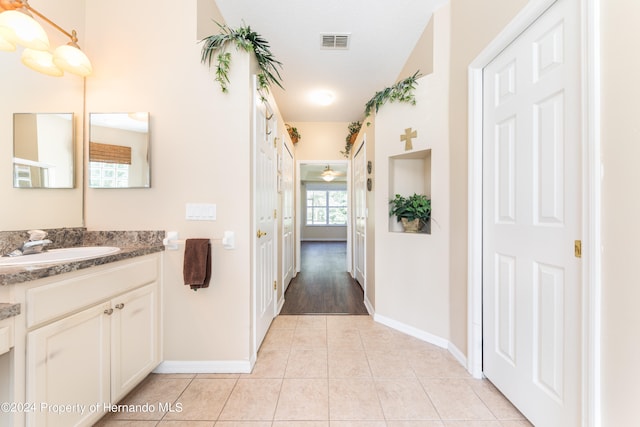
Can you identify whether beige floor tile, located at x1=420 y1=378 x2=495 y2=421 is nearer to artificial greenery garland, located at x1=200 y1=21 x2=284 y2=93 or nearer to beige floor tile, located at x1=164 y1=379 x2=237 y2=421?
beige floor tile, located at x1=164 y1=379 x2=237 y2=421

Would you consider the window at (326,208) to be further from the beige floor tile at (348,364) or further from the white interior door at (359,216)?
the beige floor tile at (348,364)

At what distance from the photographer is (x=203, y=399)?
60.9 inches

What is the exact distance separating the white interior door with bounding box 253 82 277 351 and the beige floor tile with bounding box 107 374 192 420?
579 millimetres

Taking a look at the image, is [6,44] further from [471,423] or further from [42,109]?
[471,423]

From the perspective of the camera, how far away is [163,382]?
5.57ft

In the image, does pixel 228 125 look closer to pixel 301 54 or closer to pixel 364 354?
pixel 301 54

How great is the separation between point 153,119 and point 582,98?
2.44 meters

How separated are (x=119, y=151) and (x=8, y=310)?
1225 millimetres

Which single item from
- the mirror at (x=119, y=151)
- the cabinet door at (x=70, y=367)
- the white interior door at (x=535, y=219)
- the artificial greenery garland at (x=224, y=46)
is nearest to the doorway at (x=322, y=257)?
the white interior door at (x=535, y=219)

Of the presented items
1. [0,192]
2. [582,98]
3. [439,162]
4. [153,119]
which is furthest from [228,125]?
[582,98]

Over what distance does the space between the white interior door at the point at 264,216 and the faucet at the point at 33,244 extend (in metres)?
1.21

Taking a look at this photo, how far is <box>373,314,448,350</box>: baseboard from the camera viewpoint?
6.99ft

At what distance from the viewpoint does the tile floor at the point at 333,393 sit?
54.7 inches

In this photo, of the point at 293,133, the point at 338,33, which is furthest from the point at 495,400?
the point at 293,133
